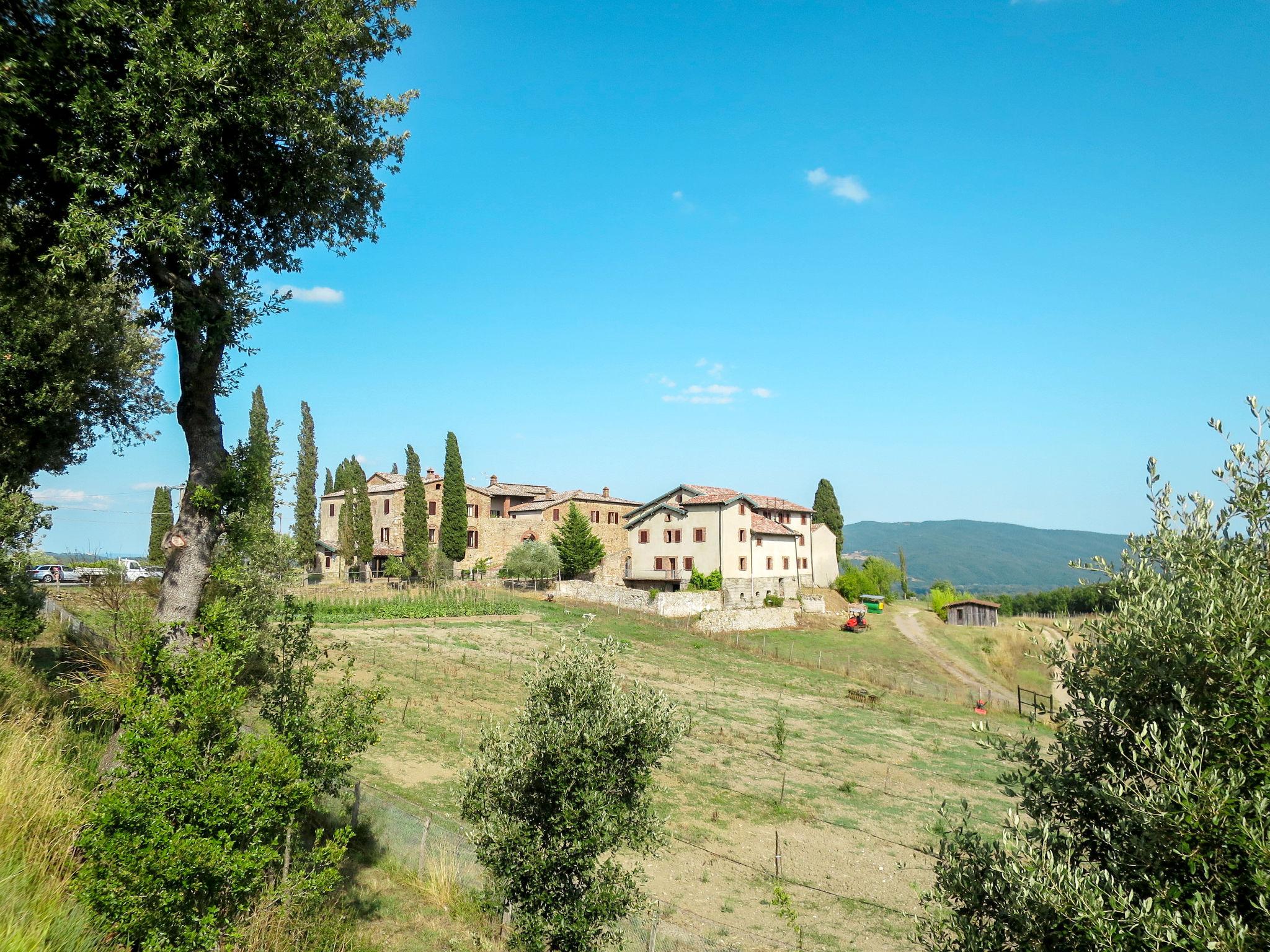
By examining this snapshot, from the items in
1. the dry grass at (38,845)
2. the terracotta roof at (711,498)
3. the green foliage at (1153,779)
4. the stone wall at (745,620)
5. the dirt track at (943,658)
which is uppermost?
the terracotta roof at (711,498)

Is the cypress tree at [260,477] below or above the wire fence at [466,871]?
above

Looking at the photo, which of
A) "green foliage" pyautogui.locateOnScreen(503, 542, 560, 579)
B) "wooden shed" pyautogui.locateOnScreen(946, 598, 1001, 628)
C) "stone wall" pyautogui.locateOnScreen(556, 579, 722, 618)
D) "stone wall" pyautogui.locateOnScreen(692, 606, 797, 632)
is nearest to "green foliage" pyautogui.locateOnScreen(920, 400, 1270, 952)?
"stone wall" pyautogui.locateOnScreen(692, 606, 797, 632)

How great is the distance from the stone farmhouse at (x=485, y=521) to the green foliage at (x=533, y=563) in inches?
108

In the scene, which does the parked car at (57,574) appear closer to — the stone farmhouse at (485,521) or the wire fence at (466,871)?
the stone farmhouse at (485,521)

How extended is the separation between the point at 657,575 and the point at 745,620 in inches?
500

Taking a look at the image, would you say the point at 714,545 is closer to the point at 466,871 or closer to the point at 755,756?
the point at 755,756

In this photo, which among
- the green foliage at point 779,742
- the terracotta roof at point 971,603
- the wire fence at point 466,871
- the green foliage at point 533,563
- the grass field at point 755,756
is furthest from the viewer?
the terracotta roof at point 971,603

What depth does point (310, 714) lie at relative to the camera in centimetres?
1108

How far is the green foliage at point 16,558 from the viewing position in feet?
54.2

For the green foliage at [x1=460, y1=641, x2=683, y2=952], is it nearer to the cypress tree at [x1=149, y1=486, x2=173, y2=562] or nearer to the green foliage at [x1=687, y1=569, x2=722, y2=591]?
the green foliage at [x1=687, y1=569, x2=722, y2=591]

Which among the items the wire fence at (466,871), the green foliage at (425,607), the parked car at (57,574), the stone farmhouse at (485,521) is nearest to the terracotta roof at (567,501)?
the stone farmhouse at (485,521)

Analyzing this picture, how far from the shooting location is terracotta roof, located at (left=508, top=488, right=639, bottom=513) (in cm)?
7275

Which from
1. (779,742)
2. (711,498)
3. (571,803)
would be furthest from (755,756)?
(711,498)

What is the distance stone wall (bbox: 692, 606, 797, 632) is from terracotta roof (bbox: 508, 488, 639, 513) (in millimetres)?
22007
